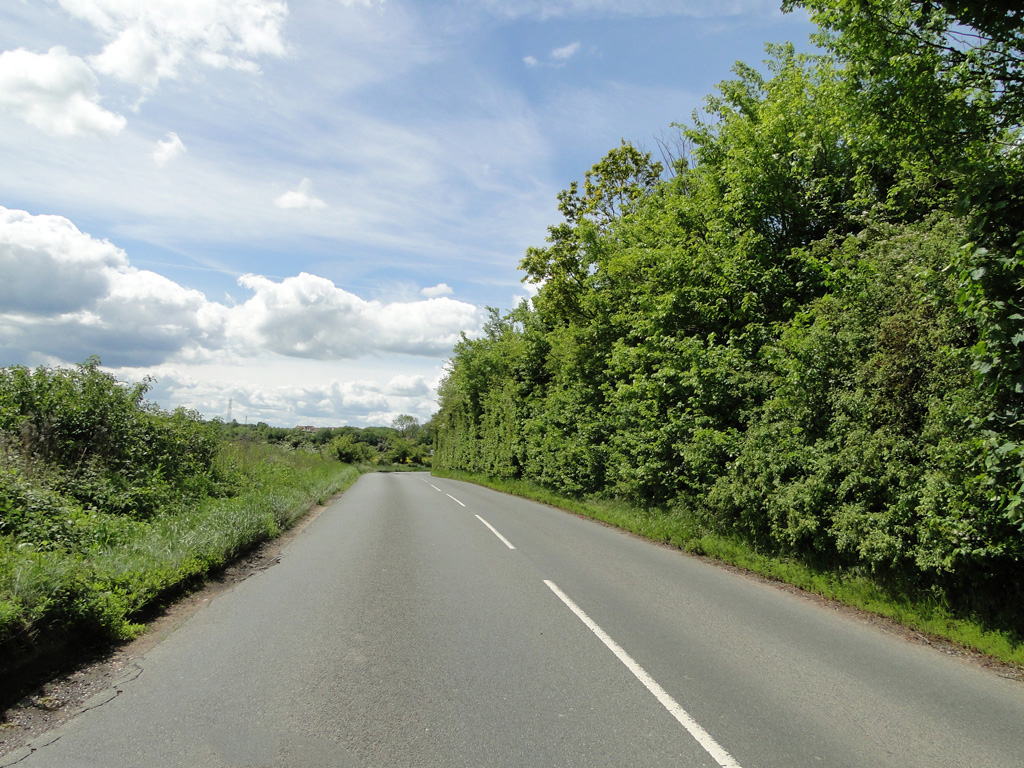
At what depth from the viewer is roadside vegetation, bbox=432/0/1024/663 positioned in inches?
226

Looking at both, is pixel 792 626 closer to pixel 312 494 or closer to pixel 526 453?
pixel 312 494

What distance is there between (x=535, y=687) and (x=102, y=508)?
27.8 ft

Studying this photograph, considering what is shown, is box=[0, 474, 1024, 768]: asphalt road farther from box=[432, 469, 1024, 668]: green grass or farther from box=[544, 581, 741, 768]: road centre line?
box=[432, 469, 1024, 668]: green grass

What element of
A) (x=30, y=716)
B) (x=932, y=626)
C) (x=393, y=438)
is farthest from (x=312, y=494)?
(x=393, y=438)

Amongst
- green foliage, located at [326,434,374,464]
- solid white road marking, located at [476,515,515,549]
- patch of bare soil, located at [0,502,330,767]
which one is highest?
solid white road marking, located at [476,515,515,549]

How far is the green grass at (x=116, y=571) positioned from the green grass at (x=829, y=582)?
8408 mm

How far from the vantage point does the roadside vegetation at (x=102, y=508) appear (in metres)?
5.31

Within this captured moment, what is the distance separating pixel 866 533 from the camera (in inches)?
281

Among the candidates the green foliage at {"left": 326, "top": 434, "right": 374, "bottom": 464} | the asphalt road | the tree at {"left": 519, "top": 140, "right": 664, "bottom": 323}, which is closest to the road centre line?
the asphalt road

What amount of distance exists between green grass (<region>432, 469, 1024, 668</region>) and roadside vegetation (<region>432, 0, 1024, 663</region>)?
0.04 metres

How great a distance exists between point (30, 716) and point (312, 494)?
1770 cm

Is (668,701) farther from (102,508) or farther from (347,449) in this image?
(347,449)

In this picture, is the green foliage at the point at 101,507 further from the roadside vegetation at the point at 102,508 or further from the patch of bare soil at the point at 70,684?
the patch of bare soil at the point at 70,684

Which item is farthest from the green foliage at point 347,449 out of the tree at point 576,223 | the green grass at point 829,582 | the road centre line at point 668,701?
the road centre line at point 668,701
